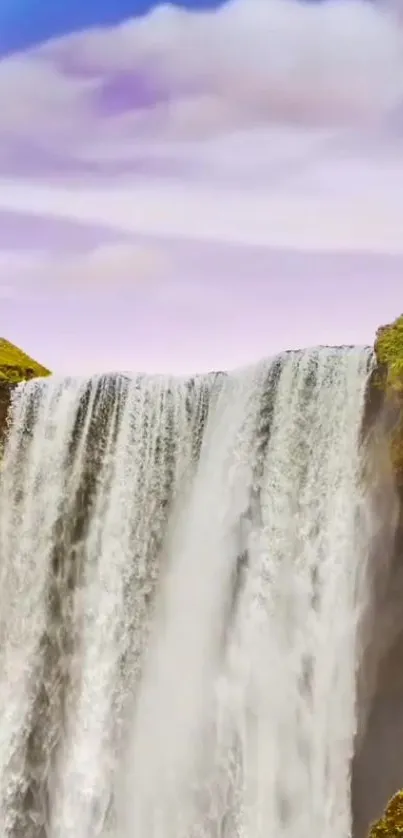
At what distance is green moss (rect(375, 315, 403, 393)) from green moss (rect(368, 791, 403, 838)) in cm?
869

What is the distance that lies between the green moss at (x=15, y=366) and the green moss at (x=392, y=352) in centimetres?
1045

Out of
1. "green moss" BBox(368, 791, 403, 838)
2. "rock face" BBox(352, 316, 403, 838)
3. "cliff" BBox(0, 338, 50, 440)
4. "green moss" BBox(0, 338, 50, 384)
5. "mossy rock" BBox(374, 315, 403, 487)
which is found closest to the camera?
"green moss" BBox(368, 791, 403, 838)

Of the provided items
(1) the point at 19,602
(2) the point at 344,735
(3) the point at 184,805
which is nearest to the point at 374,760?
(2) the point at 344,735

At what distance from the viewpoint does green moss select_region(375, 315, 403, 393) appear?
17.7 metres

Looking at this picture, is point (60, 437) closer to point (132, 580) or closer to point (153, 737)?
point (132, 580)

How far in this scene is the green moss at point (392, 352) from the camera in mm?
17719

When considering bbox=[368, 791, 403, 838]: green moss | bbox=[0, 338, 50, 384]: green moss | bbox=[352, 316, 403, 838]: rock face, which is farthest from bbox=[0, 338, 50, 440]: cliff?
bbox=[368, 791, 403, 838]: green moss

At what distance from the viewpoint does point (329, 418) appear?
729 inches

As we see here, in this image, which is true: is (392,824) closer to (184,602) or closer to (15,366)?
(184,602)

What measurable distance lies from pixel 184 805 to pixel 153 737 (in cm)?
162

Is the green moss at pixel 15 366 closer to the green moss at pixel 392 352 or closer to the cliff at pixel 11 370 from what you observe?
the cliff at pixel 11 370

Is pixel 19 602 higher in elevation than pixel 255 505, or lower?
lower

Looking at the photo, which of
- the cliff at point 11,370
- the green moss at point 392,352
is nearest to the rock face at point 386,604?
the green moss at point 392,352

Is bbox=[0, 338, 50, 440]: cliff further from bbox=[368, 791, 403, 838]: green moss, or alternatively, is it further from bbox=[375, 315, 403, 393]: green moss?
bbox=[368, 791, 403, 838]: green moss
